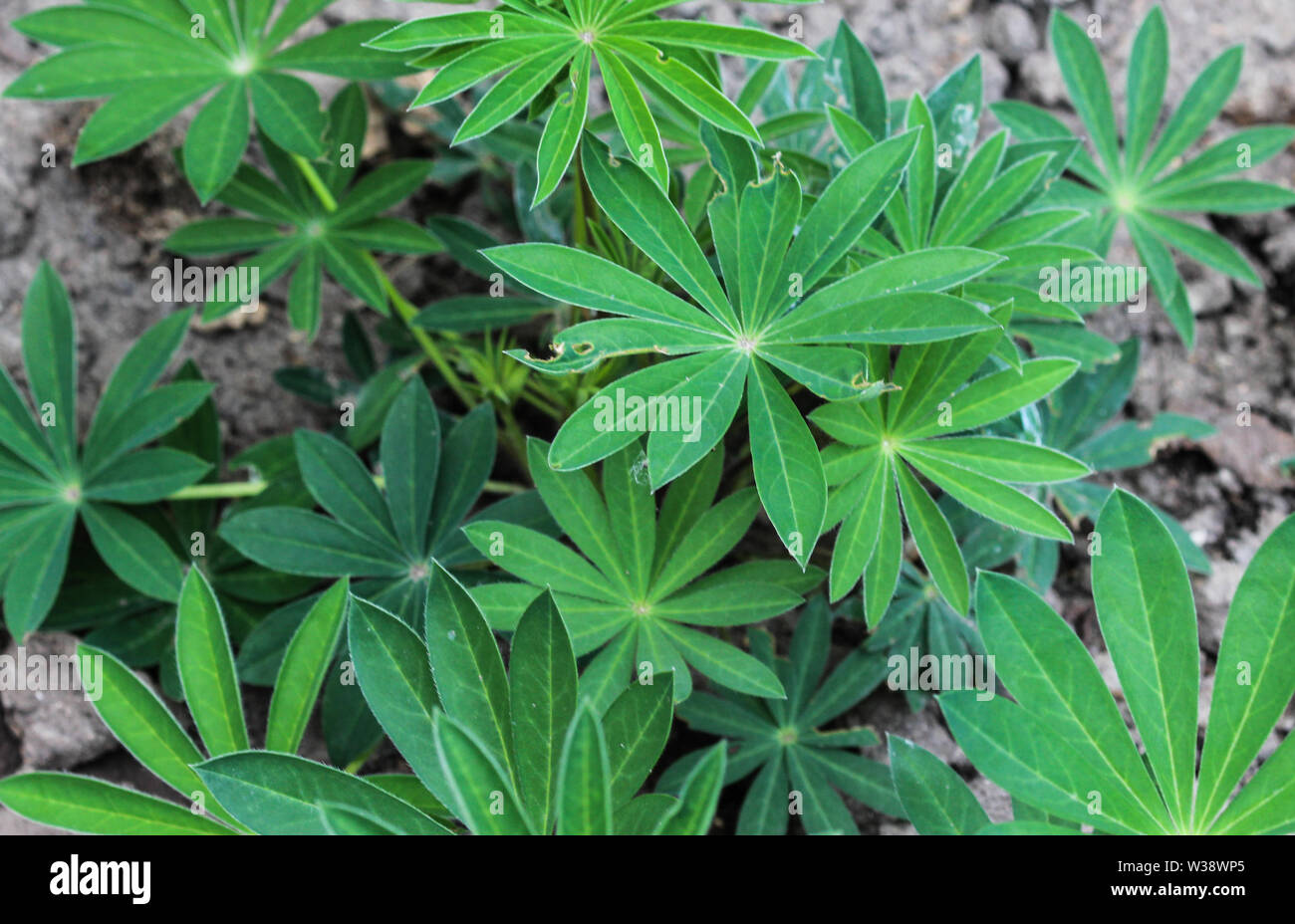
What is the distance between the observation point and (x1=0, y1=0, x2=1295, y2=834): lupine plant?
5.53 feet

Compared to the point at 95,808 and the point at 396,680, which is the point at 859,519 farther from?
the point at 95,808

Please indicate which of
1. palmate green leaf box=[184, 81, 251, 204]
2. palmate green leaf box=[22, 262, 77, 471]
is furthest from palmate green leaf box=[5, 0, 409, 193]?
palmate green leaf box=[22, 262, 77, 471]

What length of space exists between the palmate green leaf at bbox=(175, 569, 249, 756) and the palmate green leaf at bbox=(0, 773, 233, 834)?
139mm

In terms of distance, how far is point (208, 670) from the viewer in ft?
6.06

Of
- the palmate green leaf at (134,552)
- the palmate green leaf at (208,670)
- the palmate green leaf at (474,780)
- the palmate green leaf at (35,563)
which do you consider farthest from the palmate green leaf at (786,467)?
the palmate green leaf at (35,563)

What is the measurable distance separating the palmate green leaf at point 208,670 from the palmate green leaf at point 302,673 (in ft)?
0.21

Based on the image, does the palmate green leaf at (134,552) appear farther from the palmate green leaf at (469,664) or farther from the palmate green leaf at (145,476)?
the palmate green leaf at (469,664)

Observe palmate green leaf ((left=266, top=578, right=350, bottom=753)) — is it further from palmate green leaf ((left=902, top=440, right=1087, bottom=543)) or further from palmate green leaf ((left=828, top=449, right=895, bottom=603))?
palmate green leaf ((left=902, top=440, right=1087, bottom=543))

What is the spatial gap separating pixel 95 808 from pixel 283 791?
37 centimetres

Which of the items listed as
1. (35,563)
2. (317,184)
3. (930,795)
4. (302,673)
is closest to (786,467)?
(930,795)

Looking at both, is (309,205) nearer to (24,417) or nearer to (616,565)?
(24,417)
